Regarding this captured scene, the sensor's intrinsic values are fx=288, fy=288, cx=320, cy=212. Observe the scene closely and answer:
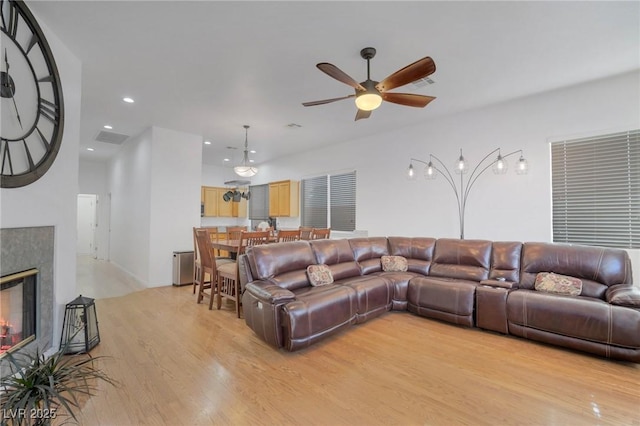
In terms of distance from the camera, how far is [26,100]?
2.32m

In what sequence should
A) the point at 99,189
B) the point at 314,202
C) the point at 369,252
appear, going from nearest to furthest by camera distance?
the point at 369,252
the point at 314,202
the point at 99,189

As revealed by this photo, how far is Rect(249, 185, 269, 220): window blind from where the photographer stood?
8.62 meters

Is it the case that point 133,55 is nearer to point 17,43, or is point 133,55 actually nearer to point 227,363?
point 17,43

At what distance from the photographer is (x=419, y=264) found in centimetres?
437

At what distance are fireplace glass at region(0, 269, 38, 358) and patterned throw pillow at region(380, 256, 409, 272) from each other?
4.00 meters

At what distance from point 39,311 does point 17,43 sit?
218 cm

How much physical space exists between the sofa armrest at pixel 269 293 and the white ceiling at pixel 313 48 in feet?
7.96

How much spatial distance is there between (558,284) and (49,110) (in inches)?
214

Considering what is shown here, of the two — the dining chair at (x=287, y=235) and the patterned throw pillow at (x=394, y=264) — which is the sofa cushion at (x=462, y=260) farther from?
the dining chair at (x=287, y=235)

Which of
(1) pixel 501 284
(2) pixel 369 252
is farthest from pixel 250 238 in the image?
(1) pixel 501 284

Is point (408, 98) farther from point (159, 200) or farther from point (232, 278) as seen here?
point (159, 200)

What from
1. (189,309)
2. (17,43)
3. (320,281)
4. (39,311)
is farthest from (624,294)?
(17,43)

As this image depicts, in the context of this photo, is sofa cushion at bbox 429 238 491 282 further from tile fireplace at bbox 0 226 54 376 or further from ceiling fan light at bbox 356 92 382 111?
tile fireplace at bbox 0 226 54 376

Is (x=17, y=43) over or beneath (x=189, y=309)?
over
